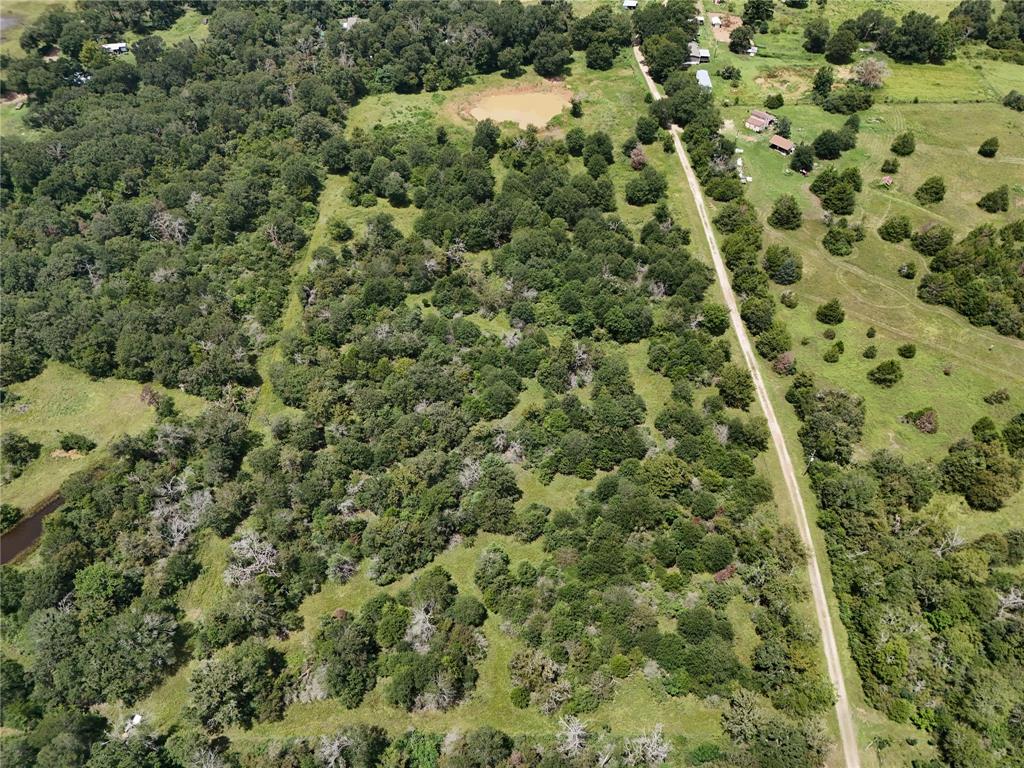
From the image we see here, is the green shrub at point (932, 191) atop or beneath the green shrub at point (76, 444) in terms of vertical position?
atop

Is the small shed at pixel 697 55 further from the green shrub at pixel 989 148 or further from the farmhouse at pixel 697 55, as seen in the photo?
the green shrub at pixel 989 148

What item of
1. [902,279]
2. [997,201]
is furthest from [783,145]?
[902,279]

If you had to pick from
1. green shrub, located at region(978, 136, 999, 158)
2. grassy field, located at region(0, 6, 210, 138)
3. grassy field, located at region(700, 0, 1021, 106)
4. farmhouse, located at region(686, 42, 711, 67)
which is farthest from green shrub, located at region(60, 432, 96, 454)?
green shrub, located at region(978, 136, 999, 158)

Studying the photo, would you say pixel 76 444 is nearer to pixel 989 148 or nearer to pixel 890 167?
pixel 890 167

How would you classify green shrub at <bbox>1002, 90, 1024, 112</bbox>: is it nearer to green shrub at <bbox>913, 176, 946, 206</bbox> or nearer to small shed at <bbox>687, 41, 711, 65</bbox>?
green shrub at <bbox>913, 176, 946, 206</bbox>

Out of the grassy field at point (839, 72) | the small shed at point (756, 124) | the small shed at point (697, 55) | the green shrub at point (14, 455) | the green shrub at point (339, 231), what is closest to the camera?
the green shrub at point (14, 455)

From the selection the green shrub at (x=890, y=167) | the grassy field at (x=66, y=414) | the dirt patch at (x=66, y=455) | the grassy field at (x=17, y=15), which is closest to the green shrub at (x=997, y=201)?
the green shrub at (x=890, y=167)
